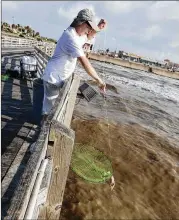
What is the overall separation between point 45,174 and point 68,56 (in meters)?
2.26

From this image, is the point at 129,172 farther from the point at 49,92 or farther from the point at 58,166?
the point at 58,166

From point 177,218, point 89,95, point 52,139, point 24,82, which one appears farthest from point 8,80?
point 52,139

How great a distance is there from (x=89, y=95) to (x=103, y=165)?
1542mm

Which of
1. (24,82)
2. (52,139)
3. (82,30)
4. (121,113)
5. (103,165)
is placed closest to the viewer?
(52,139)

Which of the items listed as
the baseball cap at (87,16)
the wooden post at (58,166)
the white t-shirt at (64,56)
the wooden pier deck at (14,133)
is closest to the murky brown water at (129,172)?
the wooden pier deck at (14,133)

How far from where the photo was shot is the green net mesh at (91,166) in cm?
550

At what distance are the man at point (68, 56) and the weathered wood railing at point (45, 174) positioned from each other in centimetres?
76

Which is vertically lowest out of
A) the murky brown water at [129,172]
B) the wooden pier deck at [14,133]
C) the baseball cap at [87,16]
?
the murky brown water at [129,172]

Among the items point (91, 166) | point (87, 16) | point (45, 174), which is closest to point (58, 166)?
point (45, 174)

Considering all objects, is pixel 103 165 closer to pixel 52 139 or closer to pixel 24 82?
pixel 52 139

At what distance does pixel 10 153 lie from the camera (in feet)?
13.8

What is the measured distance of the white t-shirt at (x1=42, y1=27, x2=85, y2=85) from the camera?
3.96 metres

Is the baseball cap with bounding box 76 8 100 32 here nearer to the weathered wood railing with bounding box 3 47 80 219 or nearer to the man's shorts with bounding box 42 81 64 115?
the man's shorts with bounding box 42 81 64 115

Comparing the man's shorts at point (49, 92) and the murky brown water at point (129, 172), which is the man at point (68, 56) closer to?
the man's shorts at point (49, 92)
